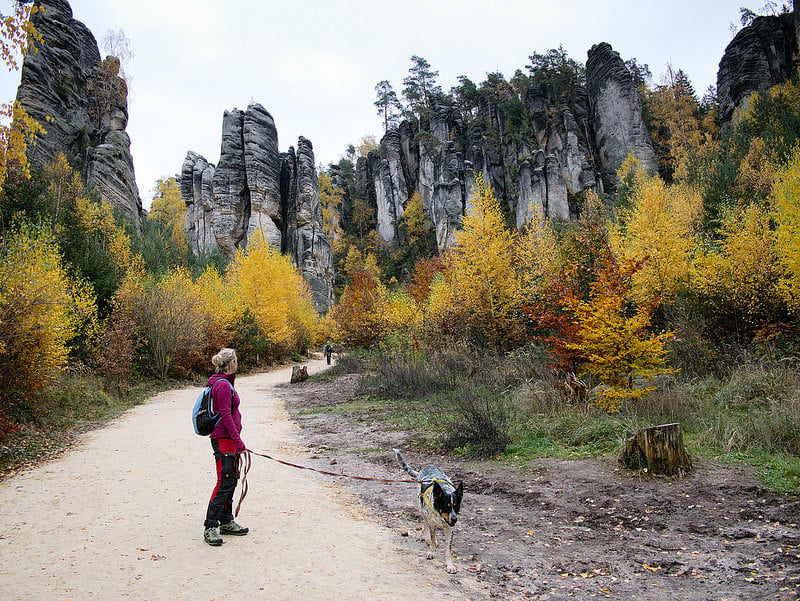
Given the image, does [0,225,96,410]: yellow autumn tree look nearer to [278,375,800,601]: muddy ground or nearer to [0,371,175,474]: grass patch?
[0,371,175,474]: grass patch

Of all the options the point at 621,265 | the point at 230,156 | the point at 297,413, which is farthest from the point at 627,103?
the point at 297,413

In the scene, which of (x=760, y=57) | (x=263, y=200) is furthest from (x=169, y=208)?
(x=760, y=57)

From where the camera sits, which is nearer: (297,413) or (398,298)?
(297,413)

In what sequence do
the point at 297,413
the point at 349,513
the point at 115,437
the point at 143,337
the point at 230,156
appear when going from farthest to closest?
1. the point at 230,156
2. the point at 143,337
3. the point at 297,413
4. the point at 115,437
5. the point at 349,513

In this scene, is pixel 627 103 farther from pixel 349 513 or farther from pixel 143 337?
pixel 349 513

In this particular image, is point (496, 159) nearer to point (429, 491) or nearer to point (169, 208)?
point (169, 208)

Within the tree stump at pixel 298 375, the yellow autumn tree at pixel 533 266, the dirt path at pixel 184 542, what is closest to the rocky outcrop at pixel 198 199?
the tree stump at pixel 298 375

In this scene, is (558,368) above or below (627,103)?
below

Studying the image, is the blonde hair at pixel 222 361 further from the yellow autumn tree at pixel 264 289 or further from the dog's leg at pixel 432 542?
the yellow autumn tree at pixel 264 289

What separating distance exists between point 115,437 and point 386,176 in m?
53.8

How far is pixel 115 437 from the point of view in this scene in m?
8.65

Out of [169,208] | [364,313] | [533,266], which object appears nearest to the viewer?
[533,266]

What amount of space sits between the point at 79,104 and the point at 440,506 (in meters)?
39.1

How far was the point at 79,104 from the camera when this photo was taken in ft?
101
